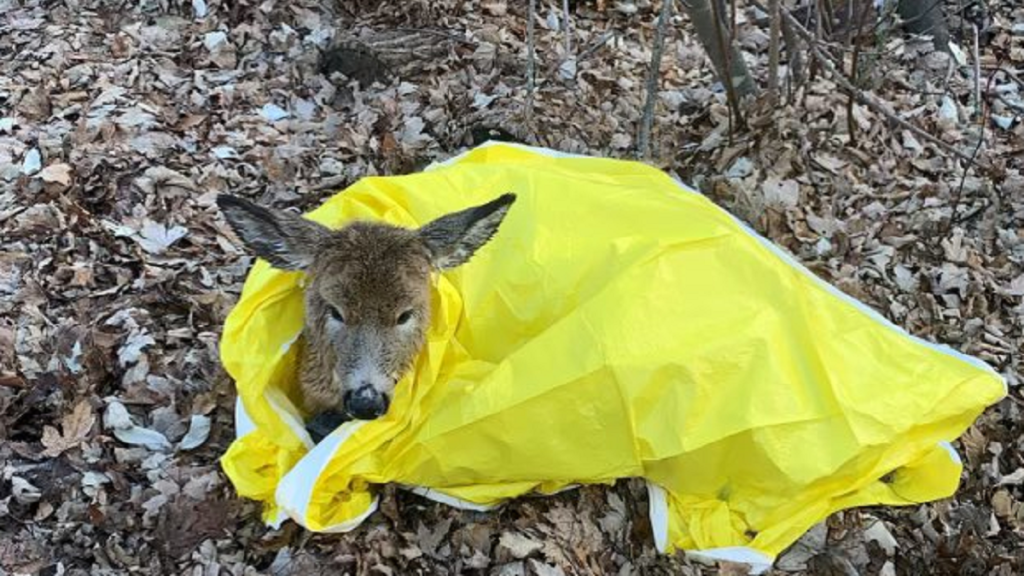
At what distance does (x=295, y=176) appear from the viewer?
6336mm

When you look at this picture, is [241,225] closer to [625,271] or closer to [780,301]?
[625,271]

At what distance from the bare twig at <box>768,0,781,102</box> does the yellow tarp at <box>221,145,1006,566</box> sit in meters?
1.75

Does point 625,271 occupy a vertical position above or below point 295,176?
above

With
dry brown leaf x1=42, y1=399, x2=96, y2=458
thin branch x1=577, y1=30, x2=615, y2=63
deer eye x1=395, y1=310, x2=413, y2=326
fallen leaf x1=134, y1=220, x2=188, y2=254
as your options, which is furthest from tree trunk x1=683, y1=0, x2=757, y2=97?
dry brown leaf x1=42, y1=399, x2=96, y2=458

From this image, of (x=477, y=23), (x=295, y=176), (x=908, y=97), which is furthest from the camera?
(x=477, y=23)

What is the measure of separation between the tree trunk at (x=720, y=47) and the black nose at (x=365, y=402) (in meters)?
3.02

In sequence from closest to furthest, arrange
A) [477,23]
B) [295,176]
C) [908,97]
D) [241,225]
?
[241,225] < [295,176] < [908,97] < [477,23]

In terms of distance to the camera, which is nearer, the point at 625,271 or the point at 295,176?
the point at 625,271

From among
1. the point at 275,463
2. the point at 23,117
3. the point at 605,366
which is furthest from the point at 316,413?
the point at 23,117

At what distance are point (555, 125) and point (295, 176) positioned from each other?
1.54 metres

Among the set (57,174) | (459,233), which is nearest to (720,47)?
(459,233)

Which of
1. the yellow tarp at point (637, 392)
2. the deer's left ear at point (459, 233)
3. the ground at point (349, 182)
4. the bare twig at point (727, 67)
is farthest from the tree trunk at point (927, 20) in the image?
the deer's left ear at point (459, 233)

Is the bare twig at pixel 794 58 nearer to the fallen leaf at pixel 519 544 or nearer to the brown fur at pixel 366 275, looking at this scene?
the brown fur at pixel 366 275

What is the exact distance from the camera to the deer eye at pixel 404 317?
4168 mm
